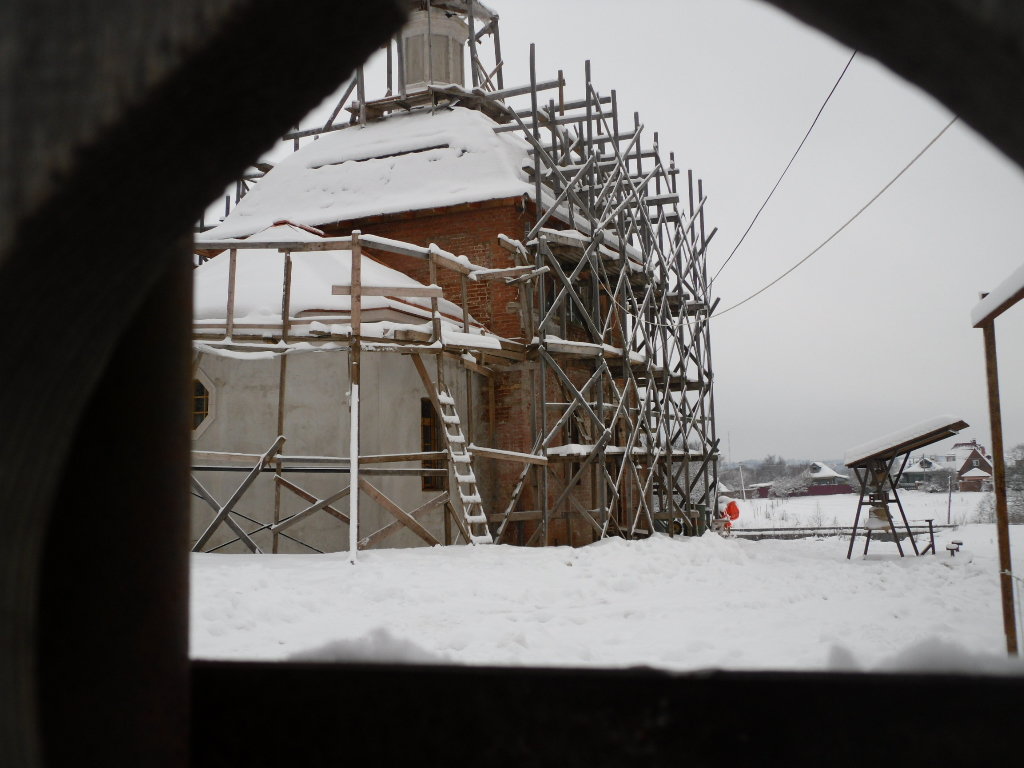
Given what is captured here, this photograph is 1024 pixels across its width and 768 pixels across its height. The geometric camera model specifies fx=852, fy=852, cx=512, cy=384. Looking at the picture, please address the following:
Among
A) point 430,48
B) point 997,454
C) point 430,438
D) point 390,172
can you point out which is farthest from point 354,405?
point 430,48

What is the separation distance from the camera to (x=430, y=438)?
47.6ft

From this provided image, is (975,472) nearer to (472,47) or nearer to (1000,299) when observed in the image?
(472,47)

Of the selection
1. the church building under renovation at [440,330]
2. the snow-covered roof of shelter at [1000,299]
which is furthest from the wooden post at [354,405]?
the snow-covered roof of shelter at [1000,299]

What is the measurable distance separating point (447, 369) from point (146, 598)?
14.0m

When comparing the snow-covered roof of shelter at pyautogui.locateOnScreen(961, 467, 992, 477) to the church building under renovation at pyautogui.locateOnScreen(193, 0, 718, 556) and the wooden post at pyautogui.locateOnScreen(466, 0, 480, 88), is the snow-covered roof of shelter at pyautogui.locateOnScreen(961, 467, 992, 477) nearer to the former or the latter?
the church building under renovation at pyautogui.locateOnScreen(193, 0, 718, 556)

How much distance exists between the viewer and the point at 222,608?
6.35 meters

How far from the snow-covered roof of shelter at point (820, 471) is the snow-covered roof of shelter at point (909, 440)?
7751 cm

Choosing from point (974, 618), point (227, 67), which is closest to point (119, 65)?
point (227, 67)

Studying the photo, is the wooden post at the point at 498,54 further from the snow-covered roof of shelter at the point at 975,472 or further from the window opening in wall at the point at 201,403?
the snow-covered roof of shelter at the point at 975,472

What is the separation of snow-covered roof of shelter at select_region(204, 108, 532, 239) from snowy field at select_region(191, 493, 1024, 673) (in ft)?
29.3

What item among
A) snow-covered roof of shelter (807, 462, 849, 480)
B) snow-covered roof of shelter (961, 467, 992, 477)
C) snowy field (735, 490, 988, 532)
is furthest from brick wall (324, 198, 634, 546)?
snow-covered roof of shelter (807, 462, 849, 480)

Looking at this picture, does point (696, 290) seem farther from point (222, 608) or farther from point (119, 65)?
point (119, 65)

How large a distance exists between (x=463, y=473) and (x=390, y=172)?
9694 millimetres

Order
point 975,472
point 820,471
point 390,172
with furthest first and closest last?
point 820,471 → point 975,472 → point 390,172
